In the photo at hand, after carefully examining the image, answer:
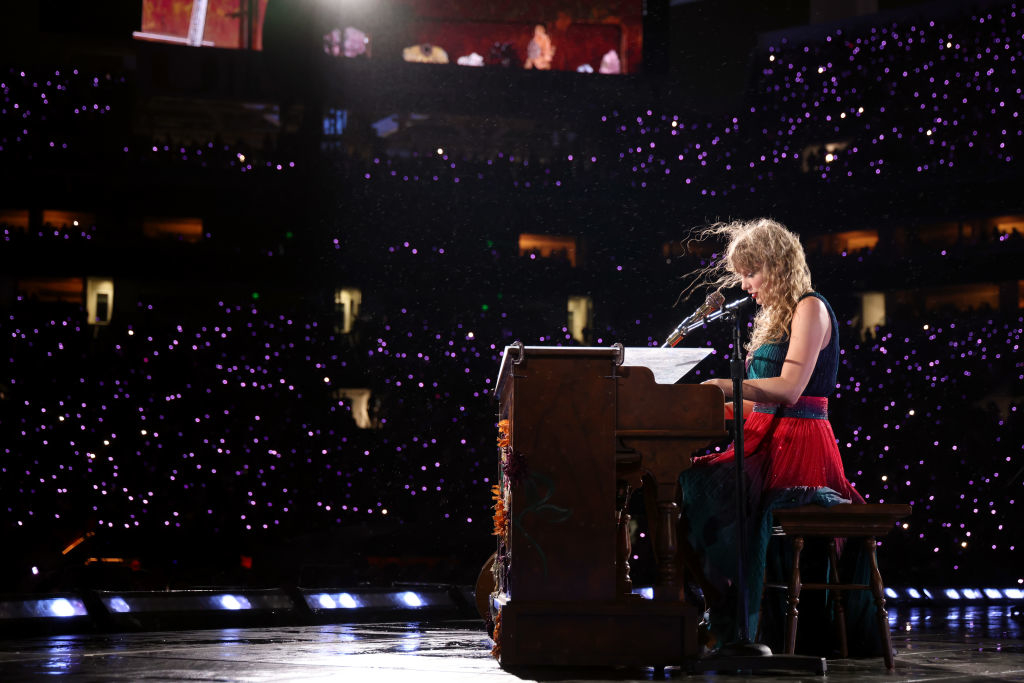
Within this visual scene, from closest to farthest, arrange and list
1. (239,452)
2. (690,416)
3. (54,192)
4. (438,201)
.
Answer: (690,416) < (239,452) < (438,201) < (54,192)

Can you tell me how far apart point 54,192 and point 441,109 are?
942 cm

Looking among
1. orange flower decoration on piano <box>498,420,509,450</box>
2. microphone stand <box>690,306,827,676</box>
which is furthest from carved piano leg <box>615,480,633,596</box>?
microphone stand <box>690,306,827,676</box>

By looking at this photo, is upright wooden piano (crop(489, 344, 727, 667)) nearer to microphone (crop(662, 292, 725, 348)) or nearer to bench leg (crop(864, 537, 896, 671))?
microphone (crop(662, 292, 725, 348))

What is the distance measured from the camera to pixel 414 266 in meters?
18.0

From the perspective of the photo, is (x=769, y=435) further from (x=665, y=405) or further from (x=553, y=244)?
(x=553, y=244)

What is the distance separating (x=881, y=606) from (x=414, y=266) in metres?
15.0

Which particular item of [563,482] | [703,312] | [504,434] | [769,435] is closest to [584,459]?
[563,482]

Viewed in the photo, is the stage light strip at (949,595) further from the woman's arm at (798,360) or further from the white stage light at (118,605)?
the woman's arm at (798,360)

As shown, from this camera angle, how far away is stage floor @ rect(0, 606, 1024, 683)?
9.68 ft

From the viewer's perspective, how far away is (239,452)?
1480 centimetres

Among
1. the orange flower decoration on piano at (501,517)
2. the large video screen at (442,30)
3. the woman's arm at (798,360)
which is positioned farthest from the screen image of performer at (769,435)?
the large video screen at (442,30)

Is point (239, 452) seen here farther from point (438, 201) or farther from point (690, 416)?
point (690, 416)

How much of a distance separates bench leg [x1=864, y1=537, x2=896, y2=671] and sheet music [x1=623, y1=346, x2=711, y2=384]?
0.76 metres

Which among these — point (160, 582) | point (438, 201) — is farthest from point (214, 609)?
point (438, 201)
